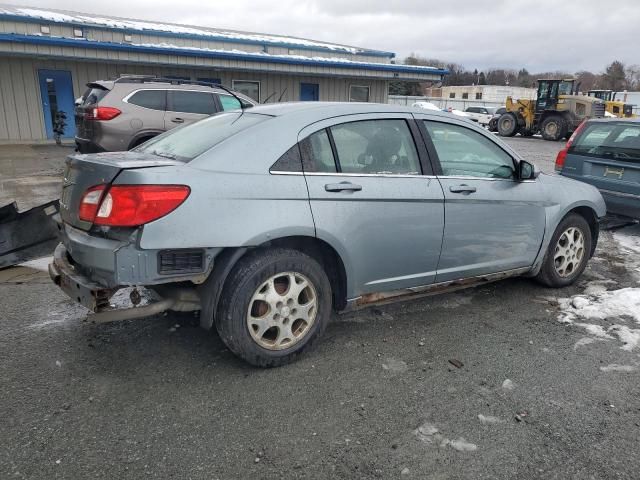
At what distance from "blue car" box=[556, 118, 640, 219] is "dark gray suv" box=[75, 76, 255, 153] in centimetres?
519

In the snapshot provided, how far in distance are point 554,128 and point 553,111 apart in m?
1.13

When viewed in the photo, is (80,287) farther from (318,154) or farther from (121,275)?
(318,154)

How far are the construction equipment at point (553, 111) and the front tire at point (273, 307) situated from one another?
25950 mm

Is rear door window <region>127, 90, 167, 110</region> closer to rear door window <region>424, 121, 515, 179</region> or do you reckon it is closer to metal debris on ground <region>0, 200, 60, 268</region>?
metal debris on ground <region>0, 200, 60, 268</region>

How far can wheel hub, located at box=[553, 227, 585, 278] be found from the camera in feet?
15.6

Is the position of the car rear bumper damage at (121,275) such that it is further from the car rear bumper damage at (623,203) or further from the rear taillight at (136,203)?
the car rear bumper damage at (623,203)

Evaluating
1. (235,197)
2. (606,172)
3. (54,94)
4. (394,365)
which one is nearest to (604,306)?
(394,365)

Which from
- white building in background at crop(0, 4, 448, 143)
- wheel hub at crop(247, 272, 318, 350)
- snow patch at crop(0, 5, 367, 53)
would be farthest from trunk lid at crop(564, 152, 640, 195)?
snow patch at crop(0, 5, 367, 53)

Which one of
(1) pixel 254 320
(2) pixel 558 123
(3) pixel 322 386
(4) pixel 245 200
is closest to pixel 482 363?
(3) pixel 322 386

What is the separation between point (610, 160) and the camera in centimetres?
680

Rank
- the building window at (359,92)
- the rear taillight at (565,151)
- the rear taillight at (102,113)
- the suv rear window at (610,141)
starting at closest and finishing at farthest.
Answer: the suv rear window at (610,141) < the rear taillight at (565,151) < the rear taillight at (102,113) < the building window at (359,92)

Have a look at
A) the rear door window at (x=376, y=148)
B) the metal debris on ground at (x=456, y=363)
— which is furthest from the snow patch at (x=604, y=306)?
the rear door window at (x=376, y=148)

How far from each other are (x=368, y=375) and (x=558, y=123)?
26183mm

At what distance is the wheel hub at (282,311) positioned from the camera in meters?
3.14
